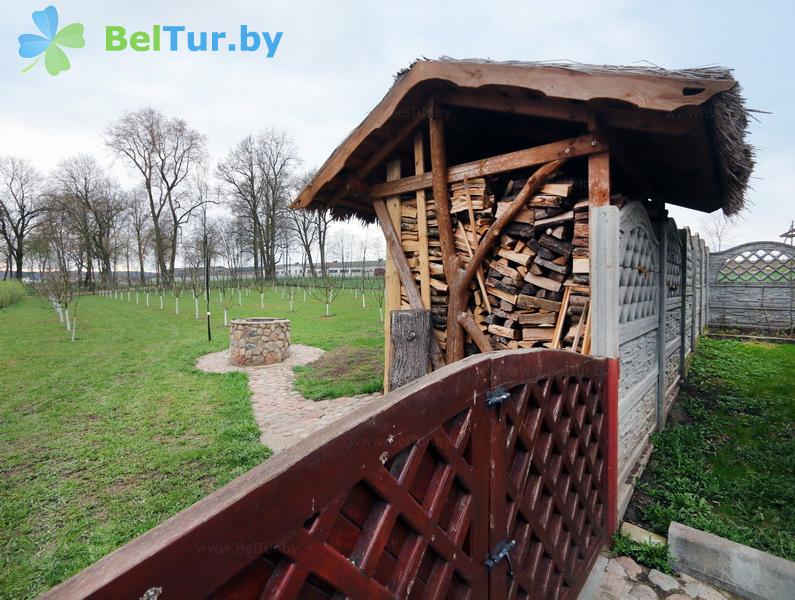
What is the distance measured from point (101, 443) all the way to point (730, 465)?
7459 mm

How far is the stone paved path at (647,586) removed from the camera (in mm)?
2512

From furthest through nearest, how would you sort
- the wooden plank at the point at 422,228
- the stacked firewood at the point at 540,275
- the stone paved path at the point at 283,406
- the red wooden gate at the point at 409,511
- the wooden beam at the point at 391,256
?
the stone paved path at the point at 283,406 < the wooden beam at the point at 391,256 < the wooden plank at the point at 422,228 < the stacked firewood at the point at 540,275 < the red wooden gate at the point at 409,511

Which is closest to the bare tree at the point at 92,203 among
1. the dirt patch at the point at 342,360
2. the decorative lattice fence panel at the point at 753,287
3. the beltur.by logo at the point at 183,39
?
the dirt patch at the point at 342,360

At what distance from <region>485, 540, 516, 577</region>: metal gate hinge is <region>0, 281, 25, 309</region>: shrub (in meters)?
28.4

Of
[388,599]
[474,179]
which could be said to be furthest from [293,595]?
[474,179]

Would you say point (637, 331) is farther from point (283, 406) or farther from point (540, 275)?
point (283, 406)

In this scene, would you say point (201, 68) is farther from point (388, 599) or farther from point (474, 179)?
point (388, 599)

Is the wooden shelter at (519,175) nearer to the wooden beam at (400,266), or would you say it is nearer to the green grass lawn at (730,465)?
the wooden beam at (400,266)

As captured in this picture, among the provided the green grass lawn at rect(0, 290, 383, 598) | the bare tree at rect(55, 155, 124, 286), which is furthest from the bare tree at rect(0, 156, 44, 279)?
the green grass lawn at rect(0, 290, 383, 598)

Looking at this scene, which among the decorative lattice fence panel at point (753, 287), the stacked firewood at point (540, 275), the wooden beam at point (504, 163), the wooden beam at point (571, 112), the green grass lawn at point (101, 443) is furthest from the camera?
the decorative lattice fence panel at point (753, 287)

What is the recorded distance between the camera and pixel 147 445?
4.70 meters

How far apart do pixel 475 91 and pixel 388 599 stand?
3.95 metres

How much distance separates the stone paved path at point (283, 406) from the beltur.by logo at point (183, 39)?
4.44 m

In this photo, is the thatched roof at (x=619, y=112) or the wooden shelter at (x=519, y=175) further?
the wooden shelter at (x=519, y=175)
